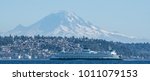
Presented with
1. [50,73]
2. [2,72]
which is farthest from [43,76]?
[2,72]

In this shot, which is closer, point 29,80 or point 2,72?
point 29,80

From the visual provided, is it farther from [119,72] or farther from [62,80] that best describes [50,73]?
[119,72]

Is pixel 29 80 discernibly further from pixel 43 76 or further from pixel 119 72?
pixel 119 72

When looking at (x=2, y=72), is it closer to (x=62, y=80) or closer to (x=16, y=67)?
(x=16, y=67)

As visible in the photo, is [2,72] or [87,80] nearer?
[87,80]

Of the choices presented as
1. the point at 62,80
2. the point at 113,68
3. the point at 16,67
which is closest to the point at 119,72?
the point at 113,68

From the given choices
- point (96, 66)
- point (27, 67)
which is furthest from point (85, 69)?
point (27, 67)
